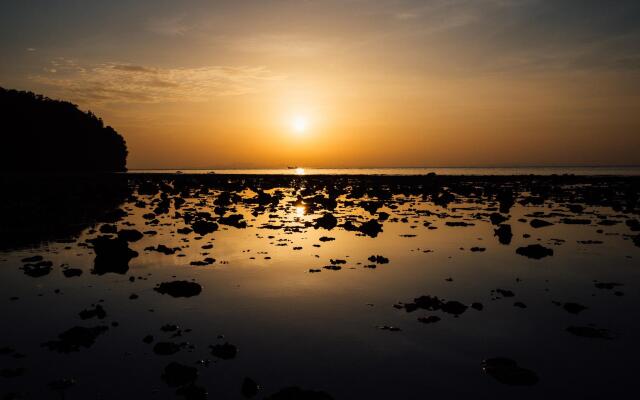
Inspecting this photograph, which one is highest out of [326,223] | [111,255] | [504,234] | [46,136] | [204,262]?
[46,136]

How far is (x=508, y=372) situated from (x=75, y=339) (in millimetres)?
9379

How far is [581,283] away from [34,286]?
62.2 feet

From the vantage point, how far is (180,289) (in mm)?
13594

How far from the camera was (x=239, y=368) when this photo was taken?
27.8 ft

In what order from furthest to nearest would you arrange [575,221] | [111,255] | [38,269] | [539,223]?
[575,221]
[539,223]
[111,255]
[38,269]

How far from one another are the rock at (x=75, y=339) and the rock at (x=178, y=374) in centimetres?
262

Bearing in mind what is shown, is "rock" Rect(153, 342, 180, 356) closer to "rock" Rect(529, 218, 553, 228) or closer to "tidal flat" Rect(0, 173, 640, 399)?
"tidal flat" Rect(0, 173, 640, 399)

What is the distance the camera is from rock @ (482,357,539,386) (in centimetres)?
796

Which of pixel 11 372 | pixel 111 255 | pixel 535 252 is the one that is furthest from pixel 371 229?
pixel 11 372

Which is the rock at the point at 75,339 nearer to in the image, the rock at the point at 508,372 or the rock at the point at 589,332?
the rock at the point at 508,372

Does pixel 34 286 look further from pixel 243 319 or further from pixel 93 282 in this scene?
pixel 243 319

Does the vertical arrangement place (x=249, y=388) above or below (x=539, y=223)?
below

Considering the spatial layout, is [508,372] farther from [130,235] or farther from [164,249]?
[130,235]

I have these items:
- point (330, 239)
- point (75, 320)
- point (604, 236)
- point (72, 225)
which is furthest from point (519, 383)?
point (72, 225)
